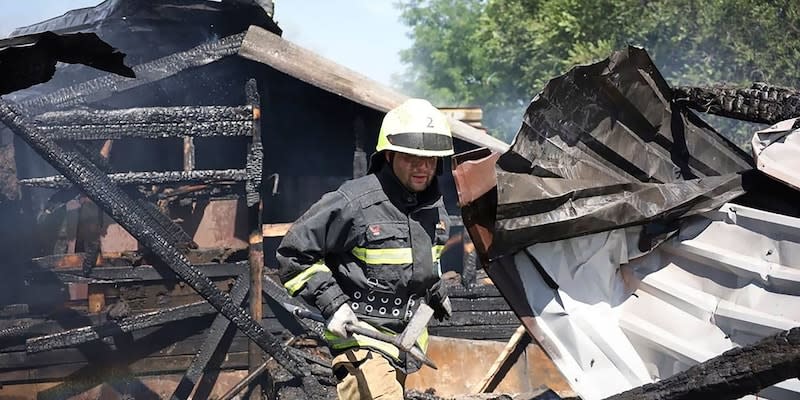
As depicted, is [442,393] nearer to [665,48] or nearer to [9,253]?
[9,253]

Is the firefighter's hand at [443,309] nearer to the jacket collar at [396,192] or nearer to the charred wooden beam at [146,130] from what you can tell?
the jacket collar at [396,192]

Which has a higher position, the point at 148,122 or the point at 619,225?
the point at 148,122

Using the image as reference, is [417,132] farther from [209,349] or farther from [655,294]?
[209,349]

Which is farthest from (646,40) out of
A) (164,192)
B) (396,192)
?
(396,192)

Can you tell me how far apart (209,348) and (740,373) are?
16.5ft

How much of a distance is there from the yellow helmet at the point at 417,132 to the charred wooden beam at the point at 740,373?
1562 mm

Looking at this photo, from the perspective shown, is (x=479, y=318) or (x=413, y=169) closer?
(x=413, y=169)

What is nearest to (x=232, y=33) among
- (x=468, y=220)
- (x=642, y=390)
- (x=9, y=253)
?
(x=9, y=253)

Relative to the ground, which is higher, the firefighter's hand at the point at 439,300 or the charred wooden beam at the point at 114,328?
the firefighter's hand at the point at 439,300

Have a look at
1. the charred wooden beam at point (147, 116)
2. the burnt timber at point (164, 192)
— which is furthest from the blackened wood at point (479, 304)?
the charred wooden beam at point (147, 116)

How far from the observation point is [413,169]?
4.08m

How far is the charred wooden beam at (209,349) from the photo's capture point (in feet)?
22.5

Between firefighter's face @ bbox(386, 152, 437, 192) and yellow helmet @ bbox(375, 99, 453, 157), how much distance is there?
0.09m

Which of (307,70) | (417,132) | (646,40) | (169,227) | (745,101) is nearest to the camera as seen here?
(417,132)
